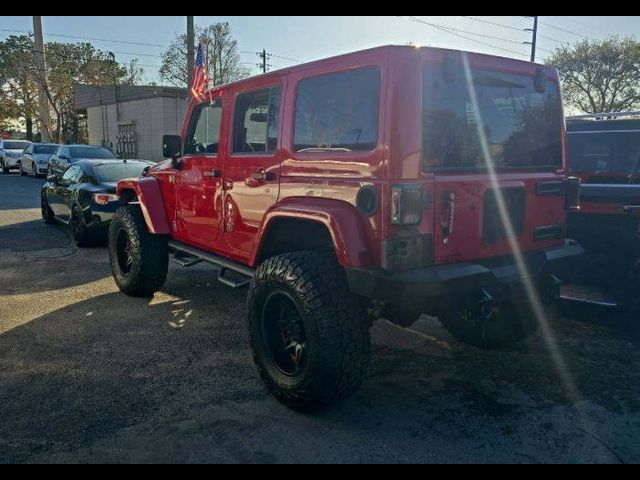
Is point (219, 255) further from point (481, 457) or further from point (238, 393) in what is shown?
point (481, 457)

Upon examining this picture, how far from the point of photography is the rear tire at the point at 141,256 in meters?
5.28

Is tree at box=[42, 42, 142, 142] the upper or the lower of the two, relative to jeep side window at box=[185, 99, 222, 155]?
upper

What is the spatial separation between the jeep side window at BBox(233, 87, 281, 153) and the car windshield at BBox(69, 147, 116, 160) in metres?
13.1

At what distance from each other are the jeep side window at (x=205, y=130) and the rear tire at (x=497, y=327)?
2370 millimetres

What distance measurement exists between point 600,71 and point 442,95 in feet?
106

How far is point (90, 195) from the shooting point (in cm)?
779

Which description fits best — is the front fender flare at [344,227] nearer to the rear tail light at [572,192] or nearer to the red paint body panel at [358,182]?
the red paint body panel at [358,182]

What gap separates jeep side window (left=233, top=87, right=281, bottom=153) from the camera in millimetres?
3662

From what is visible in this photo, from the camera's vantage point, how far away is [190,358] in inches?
156

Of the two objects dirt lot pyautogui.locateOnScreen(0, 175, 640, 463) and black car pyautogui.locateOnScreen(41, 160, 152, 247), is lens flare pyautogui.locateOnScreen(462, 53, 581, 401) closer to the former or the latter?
dirt lot pyautogui.locateOnScreen(0, 175, 640, 463)

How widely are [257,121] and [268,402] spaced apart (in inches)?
79.4

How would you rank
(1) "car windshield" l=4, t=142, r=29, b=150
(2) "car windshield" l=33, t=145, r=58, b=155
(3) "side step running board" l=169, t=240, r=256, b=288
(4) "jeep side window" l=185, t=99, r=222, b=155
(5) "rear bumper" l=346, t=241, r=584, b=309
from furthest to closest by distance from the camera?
1. (1) "car windshield" l=4, t=142, r=29, b=150
2. (2) "car windshield" l=33, t=145, r=58, b=155
3. (4) "jeep side window" l=185, t=99, r=222, b=155
4. (3) "side step running board" l=169, t=240, r=256, b=288
5. (5) "rear bumper" l=346, t=241, r=584, b=309

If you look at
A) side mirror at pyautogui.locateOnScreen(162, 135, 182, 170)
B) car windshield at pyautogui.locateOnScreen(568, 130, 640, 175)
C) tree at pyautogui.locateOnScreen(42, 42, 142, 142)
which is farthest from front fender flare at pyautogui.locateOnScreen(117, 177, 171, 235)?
tree at pyautogui.locateOnScreen(42, 42, 142, 142)

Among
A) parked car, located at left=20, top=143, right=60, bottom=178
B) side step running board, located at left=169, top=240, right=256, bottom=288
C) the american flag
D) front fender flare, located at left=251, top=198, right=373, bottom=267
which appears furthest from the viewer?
parked car, located at left=20, top=143, right=60, bottom=178
